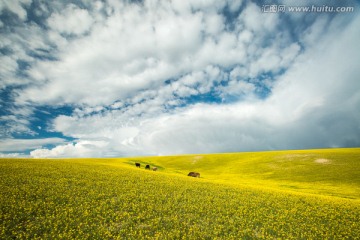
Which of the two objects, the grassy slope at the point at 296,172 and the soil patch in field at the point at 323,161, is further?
the soil patch in field at the point at 323,161

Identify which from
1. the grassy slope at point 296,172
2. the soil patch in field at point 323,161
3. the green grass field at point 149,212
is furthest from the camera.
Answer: the soil patch in field at point 323,161

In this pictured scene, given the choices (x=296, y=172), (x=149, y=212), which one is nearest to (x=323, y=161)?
(x=296, y=172)

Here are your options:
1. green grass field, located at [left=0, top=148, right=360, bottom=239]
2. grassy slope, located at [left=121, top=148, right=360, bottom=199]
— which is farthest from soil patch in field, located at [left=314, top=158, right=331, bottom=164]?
green grass field, located at [left=0, top=148, right=360, bottom=239]

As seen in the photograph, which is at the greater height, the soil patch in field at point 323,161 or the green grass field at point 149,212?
the soil patch in field at point 323,161

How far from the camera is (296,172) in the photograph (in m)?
54.8

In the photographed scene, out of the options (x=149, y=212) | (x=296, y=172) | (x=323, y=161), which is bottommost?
(x=296, y=172)

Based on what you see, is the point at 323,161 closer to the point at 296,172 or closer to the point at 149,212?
the point at 296,172

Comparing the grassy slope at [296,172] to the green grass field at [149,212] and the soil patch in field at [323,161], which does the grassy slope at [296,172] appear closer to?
the soil patch in field at [323,161]

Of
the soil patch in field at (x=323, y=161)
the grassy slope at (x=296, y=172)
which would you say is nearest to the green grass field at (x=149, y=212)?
the grassy slope at (x=296, y=172)

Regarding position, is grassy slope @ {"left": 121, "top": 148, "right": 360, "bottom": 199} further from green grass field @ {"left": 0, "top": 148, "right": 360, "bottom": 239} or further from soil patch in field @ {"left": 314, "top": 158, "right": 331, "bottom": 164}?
green grass field @ {"left": 0, "top": 148, "right": 360, "bottom": 239}

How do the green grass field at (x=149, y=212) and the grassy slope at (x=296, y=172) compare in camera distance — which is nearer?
the green grass field at (x=149, y=212)

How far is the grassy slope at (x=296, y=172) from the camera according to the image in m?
41.6

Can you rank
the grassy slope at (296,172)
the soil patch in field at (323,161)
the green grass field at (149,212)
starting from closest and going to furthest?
the green grass field at (149,212) → the grassy slope at (296,172) → the soil patch in field at (323,161)

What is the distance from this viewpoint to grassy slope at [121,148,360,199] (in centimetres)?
4162
